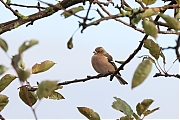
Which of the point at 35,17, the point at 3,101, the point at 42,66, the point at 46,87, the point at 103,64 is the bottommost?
the point at 46,87

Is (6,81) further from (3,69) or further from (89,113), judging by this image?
(3,69)

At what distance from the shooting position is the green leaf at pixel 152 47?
1.79 meters

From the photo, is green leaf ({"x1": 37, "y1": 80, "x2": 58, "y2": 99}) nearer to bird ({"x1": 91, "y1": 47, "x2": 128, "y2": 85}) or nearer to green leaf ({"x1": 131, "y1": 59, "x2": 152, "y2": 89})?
green leaf ({"x1": 131, "y1": 59, "x2": 152, "y2": 89})

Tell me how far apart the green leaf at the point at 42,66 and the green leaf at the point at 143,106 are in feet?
1.55

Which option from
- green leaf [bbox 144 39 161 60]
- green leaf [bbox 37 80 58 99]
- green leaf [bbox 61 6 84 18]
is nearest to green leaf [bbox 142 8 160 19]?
green leaf [bbox 61 6 84 18]

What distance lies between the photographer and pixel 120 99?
5.33 ft

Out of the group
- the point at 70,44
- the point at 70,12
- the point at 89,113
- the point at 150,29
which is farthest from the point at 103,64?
the point at 150,29

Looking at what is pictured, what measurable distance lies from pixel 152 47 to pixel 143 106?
0.37m

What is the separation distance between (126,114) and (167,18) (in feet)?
1.86

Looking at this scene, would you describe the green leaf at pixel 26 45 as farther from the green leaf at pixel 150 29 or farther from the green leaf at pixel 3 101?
the green leaf at pixel 3 101

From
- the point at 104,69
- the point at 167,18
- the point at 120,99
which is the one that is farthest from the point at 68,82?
the point at 104,69

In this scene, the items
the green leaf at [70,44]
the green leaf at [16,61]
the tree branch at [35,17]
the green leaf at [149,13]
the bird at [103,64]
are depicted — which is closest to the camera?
the green leaf at [16,61]

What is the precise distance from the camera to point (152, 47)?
71.5 inches

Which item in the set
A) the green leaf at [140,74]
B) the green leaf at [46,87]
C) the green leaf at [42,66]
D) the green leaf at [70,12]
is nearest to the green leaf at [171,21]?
the green leaf at [140,74]
